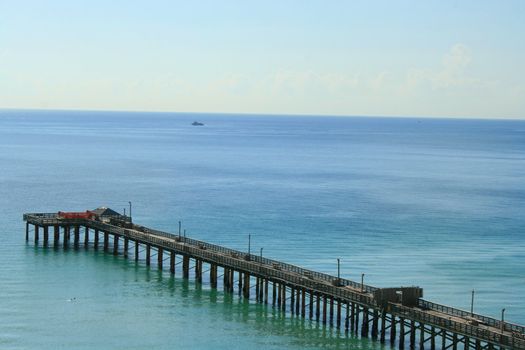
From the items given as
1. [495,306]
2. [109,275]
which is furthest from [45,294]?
[495,306]

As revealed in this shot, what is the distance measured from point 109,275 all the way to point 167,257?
13907 mm

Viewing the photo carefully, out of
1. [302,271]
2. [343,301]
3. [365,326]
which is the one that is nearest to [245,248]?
[302,271]

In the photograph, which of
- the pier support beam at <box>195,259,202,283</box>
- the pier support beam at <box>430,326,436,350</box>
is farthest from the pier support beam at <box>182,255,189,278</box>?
the pier support beam at <box>430,326,436,350</box>

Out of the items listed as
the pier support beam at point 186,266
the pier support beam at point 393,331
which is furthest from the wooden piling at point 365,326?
the pier support beam at point 186,266

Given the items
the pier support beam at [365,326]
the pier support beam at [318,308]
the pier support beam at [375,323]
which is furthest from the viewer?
the pier support beam at [318,308]

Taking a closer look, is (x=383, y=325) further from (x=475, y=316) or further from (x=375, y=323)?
(x=475, y=316)

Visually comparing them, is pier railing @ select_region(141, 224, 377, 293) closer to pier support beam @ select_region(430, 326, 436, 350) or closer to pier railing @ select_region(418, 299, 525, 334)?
pier railing @ select_region(418, 299, 525, 334)

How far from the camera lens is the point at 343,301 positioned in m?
68.2

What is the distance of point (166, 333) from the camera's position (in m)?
67.1

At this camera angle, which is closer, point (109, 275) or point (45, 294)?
point (45, 294)

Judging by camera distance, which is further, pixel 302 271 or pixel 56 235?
pixel 56 235

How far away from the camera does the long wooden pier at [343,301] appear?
59.1 meters

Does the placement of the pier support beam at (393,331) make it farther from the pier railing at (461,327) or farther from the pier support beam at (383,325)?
the pier railing at (461,327)

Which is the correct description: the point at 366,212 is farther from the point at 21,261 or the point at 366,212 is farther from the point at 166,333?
the point at 166,333
